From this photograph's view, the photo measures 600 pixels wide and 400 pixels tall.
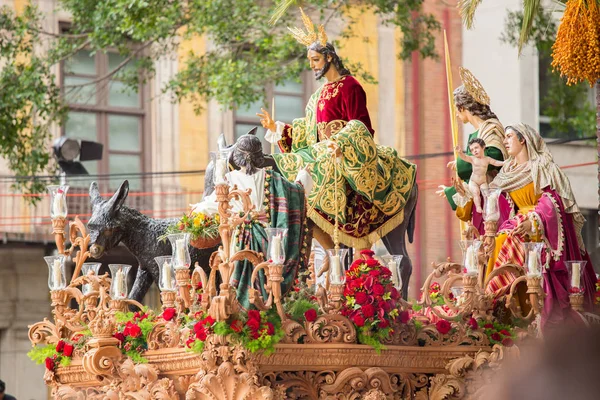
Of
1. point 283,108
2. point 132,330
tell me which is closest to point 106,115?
point 283,108

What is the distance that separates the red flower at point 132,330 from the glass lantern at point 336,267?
142 centimetres

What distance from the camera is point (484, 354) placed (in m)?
9.26

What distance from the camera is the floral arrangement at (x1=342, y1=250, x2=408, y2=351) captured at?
8891 millimetres

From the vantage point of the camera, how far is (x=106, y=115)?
2252cm

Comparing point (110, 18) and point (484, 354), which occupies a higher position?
point (110, 18)

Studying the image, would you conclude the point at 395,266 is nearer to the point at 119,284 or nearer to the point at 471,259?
the point at 471,259

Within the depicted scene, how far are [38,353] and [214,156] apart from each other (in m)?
1.95

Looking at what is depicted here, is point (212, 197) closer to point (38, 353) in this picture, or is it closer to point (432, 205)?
A: point (38, 353)

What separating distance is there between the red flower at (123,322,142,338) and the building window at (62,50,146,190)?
12.5 m

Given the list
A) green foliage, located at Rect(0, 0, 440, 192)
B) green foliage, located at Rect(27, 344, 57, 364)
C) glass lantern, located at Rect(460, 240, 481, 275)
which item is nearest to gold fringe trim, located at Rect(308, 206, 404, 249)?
glass lantern, located at Rect(460, 240, 481, 275)

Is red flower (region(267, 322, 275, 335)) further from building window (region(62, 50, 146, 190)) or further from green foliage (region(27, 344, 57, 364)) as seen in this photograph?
building window (region(62, 50, 146, 190))

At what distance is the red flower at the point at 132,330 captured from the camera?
30.3 ft

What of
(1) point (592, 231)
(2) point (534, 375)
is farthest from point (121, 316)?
(1) point (592, 231)

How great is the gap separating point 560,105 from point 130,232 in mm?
14718
